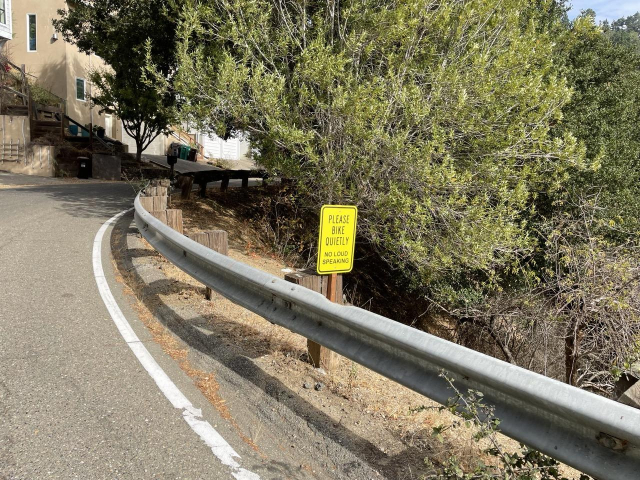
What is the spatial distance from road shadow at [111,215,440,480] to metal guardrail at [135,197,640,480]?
0.44 m

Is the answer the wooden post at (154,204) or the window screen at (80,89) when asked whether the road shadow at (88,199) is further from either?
the window screen at (80,89)

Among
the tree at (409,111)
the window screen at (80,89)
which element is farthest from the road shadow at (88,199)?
the window screen at (80,89)

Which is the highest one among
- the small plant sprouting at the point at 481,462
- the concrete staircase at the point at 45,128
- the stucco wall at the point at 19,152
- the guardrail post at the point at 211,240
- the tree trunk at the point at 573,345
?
the concrete staircase at the point at 45,128

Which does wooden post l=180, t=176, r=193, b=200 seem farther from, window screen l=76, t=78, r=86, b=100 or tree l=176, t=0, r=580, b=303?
window screen l=76, t=78, r=86, b=100

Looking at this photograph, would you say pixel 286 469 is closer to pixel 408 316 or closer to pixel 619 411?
pixel 619 411

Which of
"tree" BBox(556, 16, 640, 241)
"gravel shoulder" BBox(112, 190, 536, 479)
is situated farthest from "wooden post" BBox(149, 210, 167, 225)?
"tree" BBox(556, 16, 640, 241)

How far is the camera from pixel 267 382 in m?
4.32

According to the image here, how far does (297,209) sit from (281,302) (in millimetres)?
8636

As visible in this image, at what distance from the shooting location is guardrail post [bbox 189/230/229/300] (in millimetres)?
6160

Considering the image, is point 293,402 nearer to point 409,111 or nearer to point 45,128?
point 409,111

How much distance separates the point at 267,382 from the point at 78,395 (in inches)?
54.5

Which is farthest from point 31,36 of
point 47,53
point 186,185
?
point 186,185

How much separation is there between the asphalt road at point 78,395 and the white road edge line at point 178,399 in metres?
0.05

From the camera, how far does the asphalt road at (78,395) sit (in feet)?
10.5
